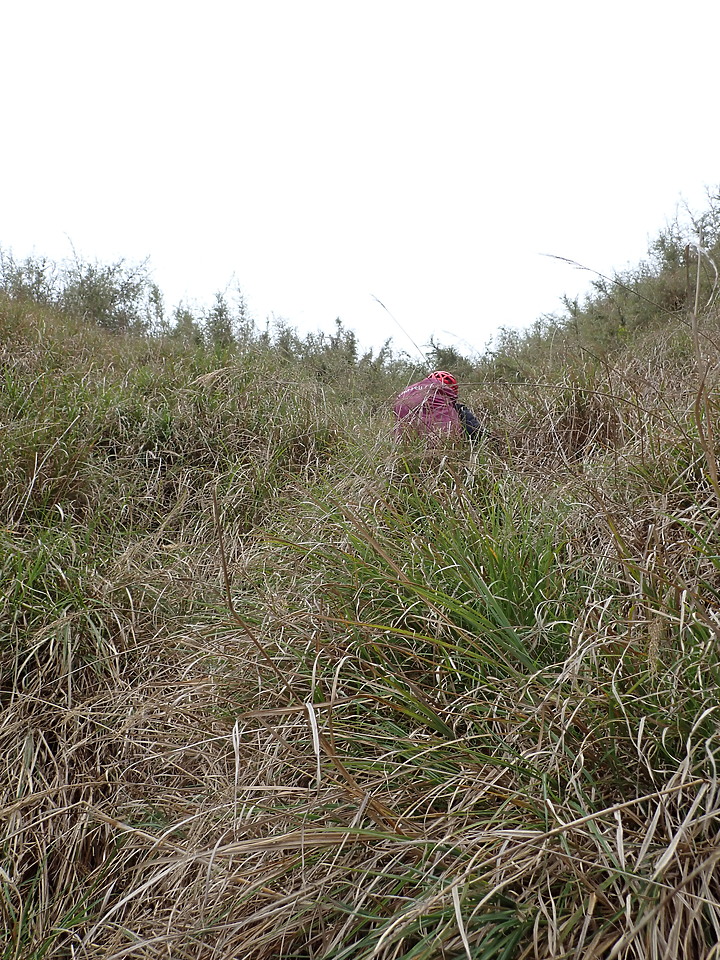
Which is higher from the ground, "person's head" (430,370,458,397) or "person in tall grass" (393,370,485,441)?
"person's head" (430,370,458,397)

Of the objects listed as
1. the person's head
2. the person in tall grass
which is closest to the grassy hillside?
the person in tall grass

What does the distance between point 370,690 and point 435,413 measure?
1665 mm

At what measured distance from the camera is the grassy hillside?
3.91ft

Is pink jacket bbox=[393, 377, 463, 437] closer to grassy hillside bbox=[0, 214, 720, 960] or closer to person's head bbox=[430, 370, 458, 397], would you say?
person's head bbox=[430, 370, 458, 397]

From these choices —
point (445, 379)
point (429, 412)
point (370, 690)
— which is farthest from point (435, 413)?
point (370, 690)

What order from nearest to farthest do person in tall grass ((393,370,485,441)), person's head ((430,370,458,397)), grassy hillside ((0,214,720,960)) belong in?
grassy hillside ((0,214,720,960)) → person in tall grass ((393,370,485,441)) → person's head ((430,370,458,397))

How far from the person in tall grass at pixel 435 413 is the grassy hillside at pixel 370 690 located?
0.18 m

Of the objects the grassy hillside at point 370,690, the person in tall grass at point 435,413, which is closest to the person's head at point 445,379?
the person in tall grass at point 435,413

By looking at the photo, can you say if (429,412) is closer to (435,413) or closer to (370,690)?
(435,413)

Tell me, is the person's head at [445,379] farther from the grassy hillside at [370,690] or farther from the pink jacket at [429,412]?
the grassy hillside at [370,690]

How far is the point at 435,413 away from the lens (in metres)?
3.11

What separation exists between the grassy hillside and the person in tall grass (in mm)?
177

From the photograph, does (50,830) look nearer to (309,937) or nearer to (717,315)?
(309,937)

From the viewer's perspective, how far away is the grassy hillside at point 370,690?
119 centimetres
